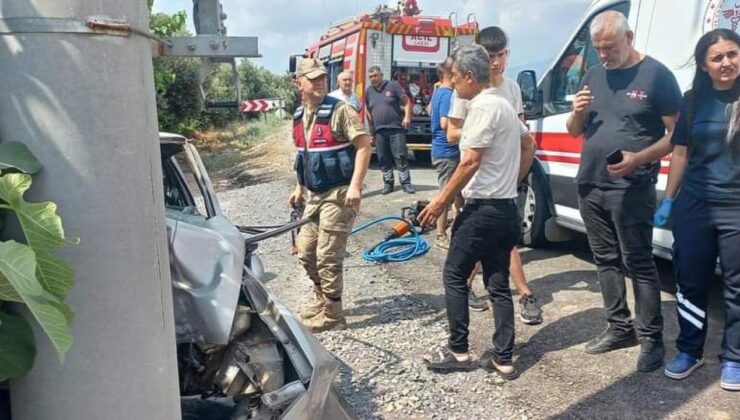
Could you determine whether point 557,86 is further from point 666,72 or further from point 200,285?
point 200,285

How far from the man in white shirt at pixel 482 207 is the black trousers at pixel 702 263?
889 millimetres

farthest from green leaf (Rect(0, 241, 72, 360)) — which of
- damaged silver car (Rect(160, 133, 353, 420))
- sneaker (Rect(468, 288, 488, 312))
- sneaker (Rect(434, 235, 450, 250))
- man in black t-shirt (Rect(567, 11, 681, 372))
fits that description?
sneaker (Rect(434, 235, 450, 250))

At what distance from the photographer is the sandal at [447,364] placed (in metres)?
3.62

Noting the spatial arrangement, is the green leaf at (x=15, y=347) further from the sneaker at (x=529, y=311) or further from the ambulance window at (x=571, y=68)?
the ambulance window at (x=571, y=68)

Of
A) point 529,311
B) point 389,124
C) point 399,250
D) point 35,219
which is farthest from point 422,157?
point 35,219

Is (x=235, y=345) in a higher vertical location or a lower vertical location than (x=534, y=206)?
higher

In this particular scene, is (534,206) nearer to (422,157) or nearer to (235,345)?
(235,345)

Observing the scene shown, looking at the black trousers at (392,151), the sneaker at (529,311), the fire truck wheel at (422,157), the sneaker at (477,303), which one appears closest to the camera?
the sneaker at (529,311)

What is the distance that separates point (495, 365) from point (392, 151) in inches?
248

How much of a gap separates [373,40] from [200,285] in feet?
33.8

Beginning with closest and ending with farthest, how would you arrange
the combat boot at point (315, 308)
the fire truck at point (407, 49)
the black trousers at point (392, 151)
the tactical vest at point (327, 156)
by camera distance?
1. the tactical vest at point (327, 156)
2. the combat boot at point (315, 308)
3. the black trousers at point (392, 151)
4. the fire truck at point (407, 49)

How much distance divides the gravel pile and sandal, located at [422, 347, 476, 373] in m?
0.04

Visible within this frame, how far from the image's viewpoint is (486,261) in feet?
11.7

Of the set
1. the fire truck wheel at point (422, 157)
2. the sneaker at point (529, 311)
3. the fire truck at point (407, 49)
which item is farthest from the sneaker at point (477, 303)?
the fire truck wheel at point (422, 157)
